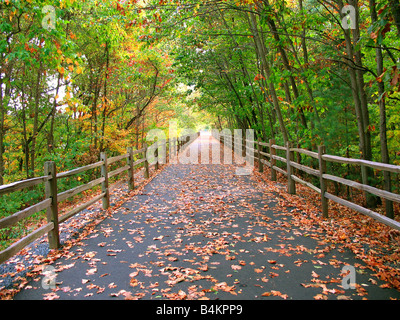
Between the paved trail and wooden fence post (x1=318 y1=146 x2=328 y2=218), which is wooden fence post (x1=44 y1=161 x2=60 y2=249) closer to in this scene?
the paved trail

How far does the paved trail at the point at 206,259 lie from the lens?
337cm

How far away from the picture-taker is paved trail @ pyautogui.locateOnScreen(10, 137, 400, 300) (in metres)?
3.37

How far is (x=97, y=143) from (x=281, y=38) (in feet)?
31.5

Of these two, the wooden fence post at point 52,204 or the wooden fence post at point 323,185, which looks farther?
the wooden fence post at point 323,185

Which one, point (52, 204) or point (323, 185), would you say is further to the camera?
point (323, 185)

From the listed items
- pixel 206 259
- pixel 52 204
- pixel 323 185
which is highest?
pixel 52 204

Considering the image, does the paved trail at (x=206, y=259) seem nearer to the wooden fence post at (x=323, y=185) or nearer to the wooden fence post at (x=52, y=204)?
the wooden fence post at (x=52, y=204)

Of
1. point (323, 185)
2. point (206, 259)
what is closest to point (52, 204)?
point (206, 259)

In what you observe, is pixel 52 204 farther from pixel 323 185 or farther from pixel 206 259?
pixel 323 185

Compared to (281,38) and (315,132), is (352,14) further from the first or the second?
(315,132)

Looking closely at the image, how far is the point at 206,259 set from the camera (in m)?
4.29

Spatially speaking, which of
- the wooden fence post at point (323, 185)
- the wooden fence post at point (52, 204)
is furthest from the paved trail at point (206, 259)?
the wooden fence post at point (323, 185)
